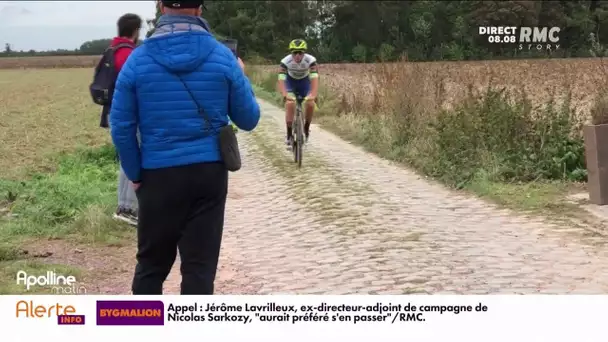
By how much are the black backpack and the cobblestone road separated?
4.70ft

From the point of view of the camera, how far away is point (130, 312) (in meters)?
4.11

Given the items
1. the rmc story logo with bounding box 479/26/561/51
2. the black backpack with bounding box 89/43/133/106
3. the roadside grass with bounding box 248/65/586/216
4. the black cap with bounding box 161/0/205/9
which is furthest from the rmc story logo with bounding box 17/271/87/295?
the roadside grass with bounding box 248/65/586/216

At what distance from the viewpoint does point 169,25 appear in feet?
12.4

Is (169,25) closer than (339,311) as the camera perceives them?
Yes

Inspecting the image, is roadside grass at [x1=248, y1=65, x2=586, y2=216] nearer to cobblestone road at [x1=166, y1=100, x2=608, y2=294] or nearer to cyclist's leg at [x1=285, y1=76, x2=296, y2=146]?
cobblestone road at [x1=166, y1=100, x2=608, y2=294]

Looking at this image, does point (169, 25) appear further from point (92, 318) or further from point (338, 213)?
point (338, 213)

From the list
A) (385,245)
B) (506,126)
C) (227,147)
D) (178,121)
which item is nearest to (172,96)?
(178,121)

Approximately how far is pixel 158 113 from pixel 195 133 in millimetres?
188

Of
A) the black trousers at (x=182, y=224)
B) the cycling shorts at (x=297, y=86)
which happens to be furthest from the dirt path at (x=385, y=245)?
the cycling shorts at (x=297, y=86)

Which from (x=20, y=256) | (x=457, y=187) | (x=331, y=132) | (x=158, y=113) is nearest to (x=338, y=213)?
(x=457, y=187)

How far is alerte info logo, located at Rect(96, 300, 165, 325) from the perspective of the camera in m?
4.09

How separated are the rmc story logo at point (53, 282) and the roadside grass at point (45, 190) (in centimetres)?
5

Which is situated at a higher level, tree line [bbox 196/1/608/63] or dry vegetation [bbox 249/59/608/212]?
tree line [bbox 196/1/608/63]

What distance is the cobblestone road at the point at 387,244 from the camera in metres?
5.05
